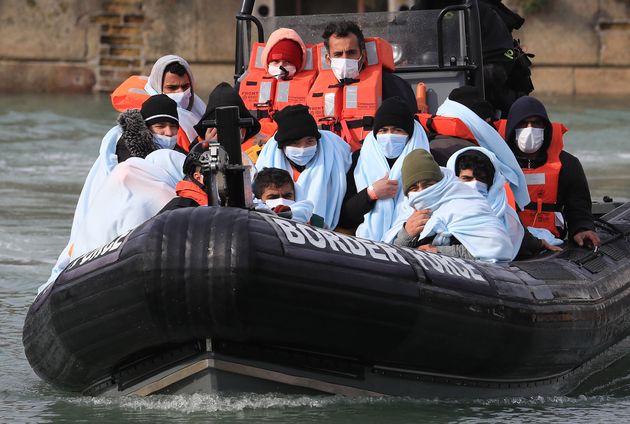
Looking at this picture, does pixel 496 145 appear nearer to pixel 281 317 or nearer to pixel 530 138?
pixel 530 138

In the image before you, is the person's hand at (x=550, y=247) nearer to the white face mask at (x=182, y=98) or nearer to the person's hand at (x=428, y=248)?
the person's hand at (x=428, y=248)

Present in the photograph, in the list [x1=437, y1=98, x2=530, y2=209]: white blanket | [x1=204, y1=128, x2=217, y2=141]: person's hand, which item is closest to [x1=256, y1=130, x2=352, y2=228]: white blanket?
[x1=204, y1=128, x2=217, y2=141]: person's hand

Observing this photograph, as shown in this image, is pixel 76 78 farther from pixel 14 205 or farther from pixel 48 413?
pixel 48 413

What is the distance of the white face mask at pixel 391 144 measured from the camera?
7.32 m

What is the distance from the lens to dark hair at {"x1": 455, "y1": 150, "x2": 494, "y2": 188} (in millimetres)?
7086

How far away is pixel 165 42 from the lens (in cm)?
2234

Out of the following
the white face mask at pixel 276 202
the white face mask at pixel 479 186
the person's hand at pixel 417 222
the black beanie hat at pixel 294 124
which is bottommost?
the person's hand at pixel 417 222

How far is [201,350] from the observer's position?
5.94 metres

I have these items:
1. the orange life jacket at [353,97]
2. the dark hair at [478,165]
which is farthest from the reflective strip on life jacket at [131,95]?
the dark hair at [478,165]

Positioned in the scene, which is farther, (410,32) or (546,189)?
(410,32)

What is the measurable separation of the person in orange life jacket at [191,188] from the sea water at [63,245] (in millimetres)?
728

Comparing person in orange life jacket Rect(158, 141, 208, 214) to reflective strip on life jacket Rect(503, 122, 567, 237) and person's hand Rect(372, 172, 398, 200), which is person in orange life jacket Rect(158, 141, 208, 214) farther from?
reflective strip on life jacket Rect(503, 122, 567, 237)

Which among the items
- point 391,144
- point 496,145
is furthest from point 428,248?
point 496,145

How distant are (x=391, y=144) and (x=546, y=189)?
0.95 metres
